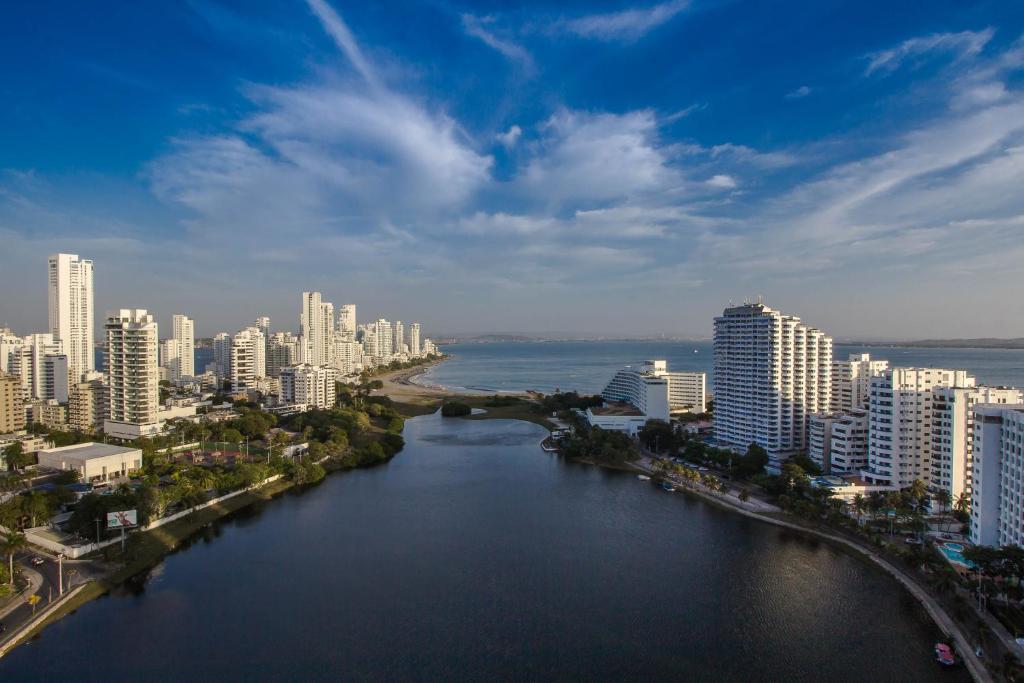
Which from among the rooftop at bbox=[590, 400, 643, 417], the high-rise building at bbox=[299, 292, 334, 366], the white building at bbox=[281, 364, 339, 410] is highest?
the high-rise building at bbox=[299, 292, 334, 366]

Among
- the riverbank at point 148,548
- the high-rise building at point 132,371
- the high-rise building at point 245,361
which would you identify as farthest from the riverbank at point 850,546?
the high-rise building at point 245,361

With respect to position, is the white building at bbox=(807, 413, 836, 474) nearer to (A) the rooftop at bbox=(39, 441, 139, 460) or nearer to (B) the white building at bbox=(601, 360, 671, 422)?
(B) the white building at bbox=(601, 360, 671, 422)

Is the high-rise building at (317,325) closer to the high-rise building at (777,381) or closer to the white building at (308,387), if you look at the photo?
the white building at (308,387)

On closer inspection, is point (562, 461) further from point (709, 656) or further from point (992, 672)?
point (992, 672)

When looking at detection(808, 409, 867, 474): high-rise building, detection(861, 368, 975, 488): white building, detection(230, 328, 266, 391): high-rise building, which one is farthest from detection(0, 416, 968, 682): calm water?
detection(230, 328, 266, 391): high-rise building

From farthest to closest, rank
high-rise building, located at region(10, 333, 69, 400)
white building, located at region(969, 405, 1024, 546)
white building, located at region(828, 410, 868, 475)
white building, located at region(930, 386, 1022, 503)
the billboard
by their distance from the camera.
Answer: high-rise building, located at region(10, 333, 69, 400) < white building, located at region(828, 410, 868, 475) < white building, located at region(930, 386, 1022, 503) < the billboard < white building, located at region(969, 405, 1024, 546)

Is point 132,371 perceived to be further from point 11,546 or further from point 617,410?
point 617,410

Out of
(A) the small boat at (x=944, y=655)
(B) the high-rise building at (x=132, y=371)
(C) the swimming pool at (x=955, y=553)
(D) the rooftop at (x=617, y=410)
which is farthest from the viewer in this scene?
(D) the rooftop at (x=617, y=410)

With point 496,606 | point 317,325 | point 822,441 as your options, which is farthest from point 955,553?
point 317,325
